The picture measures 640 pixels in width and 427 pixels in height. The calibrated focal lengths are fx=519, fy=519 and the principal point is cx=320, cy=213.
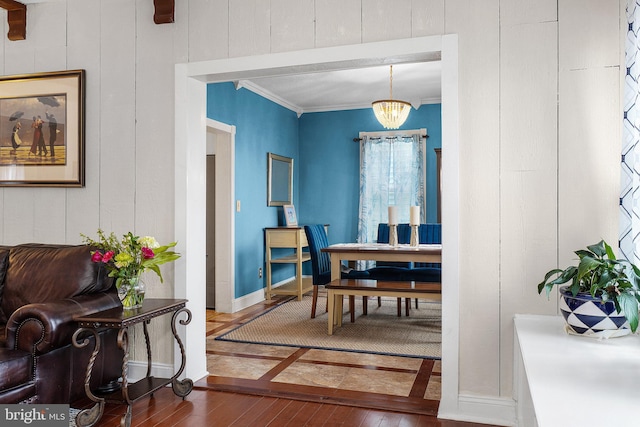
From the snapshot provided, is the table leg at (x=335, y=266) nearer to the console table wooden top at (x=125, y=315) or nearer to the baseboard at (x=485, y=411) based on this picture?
the console table wooden top at (x=125, y=315)

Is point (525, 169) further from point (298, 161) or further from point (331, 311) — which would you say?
point (298, 161)

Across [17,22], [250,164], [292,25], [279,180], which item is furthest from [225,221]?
[292,25]

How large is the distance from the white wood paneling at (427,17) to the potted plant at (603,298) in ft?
4.78

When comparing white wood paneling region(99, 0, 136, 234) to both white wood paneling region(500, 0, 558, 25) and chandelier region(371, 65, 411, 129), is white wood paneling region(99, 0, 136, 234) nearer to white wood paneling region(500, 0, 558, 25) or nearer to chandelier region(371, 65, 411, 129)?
white wood paneling region(500, 0, 558, 25)

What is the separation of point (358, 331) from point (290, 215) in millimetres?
2674

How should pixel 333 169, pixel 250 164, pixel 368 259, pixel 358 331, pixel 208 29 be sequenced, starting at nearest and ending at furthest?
pixel 208 29 < pixel 358 331 < pixel 368 259 < pixel 250 164 < pixel 333 169

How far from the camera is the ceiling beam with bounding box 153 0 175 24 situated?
3.29 metres

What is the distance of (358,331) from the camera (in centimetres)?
483

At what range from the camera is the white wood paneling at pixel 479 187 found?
2756 mm

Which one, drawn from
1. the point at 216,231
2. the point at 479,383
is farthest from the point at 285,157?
the point at 479,383

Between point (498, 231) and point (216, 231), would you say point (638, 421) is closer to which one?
point (498, 231)

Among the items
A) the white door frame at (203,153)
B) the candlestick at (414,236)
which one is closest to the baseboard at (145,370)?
the white door frame at (203,153)

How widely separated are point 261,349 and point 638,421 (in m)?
3.30

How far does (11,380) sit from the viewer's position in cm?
244
